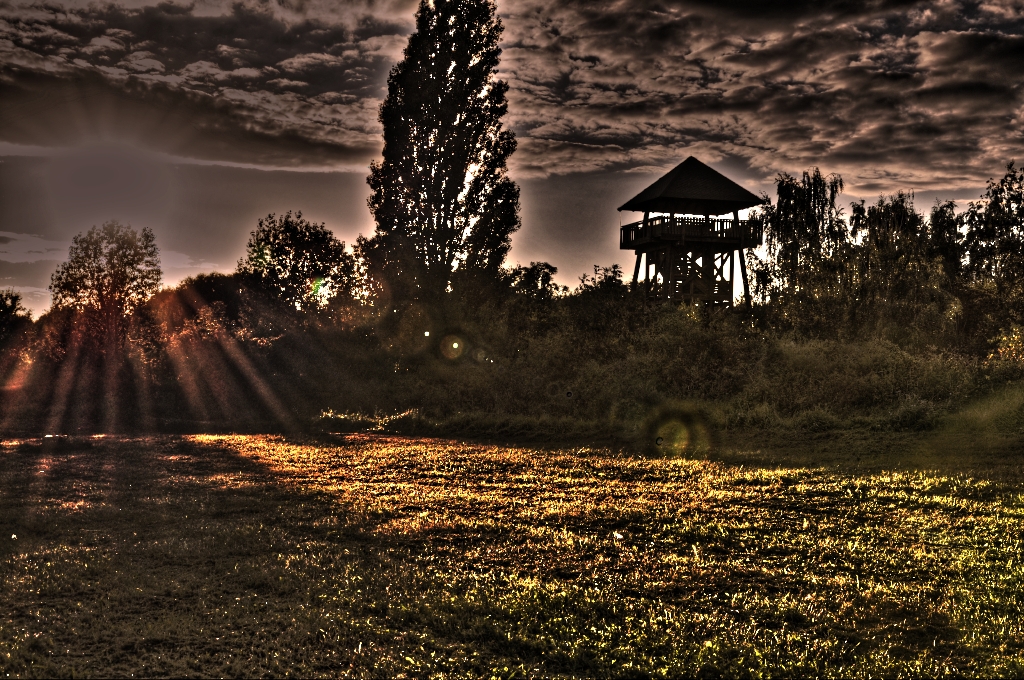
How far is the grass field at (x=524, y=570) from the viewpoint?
6625 millimetres

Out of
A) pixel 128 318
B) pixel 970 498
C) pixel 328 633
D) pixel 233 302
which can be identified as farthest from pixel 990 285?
pixel 233 302

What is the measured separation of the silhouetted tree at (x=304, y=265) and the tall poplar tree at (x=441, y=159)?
368cm

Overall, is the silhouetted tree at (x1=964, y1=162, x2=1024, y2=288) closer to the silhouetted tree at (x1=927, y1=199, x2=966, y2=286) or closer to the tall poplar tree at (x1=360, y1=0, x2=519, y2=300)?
the silhouetted tree at (x1=927, y1=199, x2=966, y2=286)

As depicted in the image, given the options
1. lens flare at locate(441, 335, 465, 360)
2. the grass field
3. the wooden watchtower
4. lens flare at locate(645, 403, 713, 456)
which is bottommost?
the grass field

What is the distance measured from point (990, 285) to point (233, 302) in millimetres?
45325

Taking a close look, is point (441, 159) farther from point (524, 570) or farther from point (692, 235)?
point (524, 570)

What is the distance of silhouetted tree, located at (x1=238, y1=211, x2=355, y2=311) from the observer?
37656 mm

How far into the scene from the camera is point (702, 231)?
120 ft

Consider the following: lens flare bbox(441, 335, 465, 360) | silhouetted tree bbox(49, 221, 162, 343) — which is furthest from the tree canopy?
lens flare bbox(441, 335, 465, 360)

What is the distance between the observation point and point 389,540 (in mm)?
10375

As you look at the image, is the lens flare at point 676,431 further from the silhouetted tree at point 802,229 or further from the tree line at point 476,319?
the silhouetted tree at point 802,229

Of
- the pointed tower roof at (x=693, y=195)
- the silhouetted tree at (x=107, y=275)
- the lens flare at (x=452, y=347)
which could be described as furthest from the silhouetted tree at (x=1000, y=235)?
the silhouetted tree at (x=107, y=275)

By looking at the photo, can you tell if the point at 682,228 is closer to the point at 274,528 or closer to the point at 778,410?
the point at 778,410

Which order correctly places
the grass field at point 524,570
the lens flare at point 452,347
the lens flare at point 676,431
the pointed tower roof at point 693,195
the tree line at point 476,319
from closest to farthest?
the grass field at point 524,570
the lens flare at point 676,431
the tree line at point 476,319
the lens flare at point 452,347
the pointed tower roof at point 693,195
